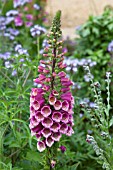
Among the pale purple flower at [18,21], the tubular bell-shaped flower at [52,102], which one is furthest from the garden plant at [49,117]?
the pale purple flower at [18,21]

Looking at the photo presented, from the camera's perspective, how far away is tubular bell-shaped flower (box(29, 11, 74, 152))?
2535 mm

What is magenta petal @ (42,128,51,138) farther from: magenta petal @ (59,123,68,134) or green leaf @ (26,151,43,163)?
green leaf @ (26,151,43,163)

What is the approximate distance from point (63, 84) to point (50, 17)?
4.44 metres

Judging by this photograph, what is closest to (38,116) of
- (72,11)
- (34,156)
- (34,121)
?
(34,121)

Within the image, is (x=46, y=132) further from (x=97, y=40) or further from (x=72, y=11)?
(x=72, y=11)

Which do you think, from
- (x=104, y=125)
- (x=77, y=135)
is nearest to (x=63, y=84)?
(x=104, y=125)

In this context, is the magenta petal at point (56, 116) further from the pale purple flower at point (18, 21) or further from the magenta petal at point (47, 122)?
the pale purple flower at point (18, 21)

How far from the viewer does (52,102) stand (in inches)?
100

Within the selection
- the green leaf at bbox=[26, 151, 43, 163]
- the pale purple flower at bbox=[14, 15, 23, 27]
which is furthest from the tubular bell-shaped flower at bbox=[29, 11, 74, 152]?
the pale purple flower at bbox=[14, 15, 23, 27]

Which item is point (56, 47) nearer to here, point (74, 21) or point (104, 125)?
point (104, 125)

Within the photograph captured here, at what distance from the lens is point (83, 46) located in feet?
18.0

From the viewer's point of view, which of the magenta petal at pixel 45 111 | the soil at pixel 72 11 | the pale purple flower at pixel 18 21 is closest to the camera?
the magenta petal at pixel 45 111

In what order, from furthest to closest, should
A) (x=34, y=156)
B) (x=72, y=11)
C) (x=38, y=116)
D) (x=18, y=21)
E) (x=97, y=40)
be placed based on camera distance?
(x=72, y=11) < (x=18, y=21) < (x=97, y=40) < (x=34, y=156) < (x=38, y=116)

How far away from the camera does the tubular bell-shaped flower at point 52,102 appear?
2.54 m
